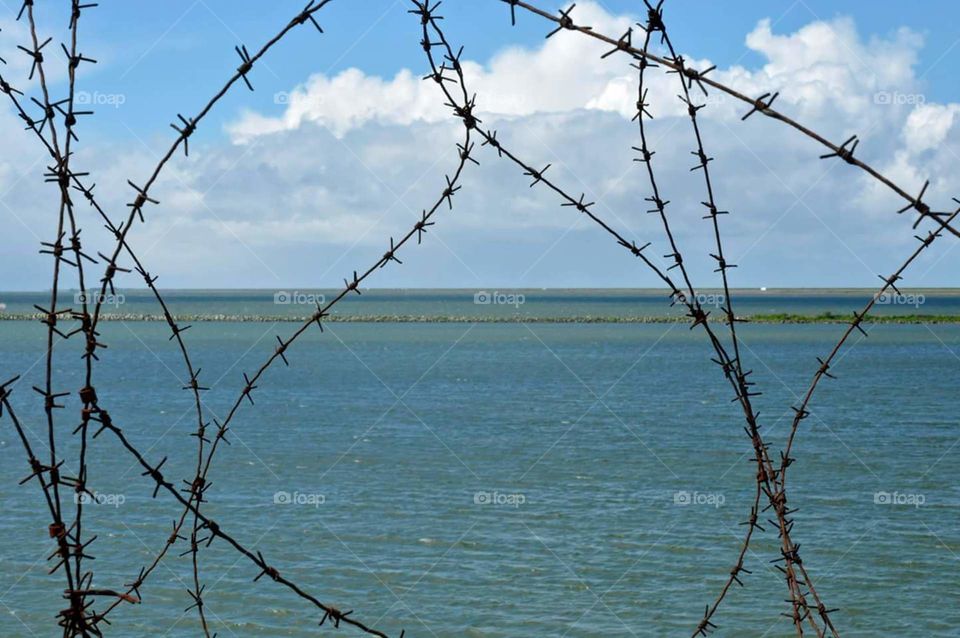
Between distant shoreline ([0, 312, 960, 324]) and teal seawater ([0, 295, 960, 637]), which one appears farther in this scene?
distant shoreline ([0, 312, 960, 324])

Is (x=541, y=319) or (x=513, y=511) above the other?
(x=541, y=319)

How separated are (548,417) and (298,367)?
2899 cm

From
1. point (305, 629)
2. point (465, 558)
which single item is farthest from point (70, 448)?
point (305, 629)

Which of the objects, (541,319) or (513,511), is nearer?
(513,511)

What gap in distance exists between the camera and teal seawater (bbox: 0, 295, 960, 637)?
13.7m

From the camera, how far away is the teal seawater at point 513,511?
13.7m

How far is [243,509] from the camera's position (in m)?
19.8

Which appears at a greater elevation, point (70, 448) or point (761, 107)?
point (761, 107)

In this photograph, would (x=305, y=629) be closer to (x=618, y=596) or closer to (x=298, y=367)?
(x=618, y=596)

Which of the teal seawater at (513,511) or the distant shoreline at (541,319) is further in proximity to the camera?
the distant shoreline at (541,319)

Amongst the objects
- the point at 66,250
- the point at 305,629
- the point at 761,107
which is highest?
the point at 761,107

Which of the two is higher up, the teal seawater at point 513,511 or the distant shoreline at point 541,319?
the distant shoreline at point 541,319

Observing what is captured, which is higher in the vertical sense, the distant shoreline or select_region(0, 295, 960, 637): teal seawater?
the distant shoreline

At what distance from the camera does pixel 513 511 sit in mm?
19656
